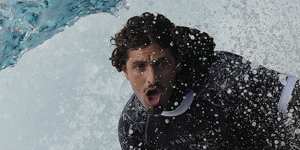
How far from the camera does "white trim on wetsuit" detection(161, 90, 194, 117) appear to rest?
78.6 inches

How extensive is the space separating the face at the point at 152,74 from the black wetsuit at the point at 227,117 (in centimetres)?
10

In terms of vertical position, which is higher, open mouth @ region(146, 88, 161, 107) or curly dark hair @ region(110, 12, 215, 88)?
curly dark hair @ region(110, 12, 215, 88)

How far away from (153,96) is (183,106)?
14cm

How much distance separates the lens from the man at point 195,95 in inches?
75.9


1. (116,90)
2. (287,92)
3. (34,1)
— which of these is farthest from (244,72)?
(34,1)

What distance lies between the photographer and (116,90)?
A: 4141 mm

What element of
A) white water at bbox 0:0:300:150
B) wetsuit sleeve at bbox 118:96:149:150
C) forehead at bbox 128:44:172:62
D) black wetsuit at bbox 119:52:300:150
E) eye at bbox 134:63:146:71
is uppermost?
forehead at bbox 128:44:172:62

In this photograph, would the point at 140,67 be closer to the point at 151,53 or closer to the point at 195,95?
the point at 151,53

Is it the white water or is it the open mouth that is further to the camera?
the white water

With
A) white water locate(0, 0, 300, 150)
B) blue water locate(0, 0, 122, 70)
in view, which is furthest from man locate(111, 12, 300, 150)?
blue water locate(0, 0, 122, 70)

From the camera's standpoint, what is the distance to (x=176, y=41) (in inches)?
78.1

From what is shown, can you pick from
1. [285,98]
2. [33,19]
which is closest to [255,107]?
[285,98]

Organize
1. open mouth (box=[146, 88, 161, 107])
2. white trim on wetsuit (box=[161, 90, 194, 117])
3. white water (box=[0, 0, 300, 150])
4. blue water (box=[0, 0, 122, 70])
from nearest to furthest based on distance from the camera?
open mouth (box=[146, 88, 161, 107]), white trim on wetsuit (box=[161, 90, 194, 117]), white water (box=[0, 0, 300, 150]), blue water (box=[0, 0, 122, 70])

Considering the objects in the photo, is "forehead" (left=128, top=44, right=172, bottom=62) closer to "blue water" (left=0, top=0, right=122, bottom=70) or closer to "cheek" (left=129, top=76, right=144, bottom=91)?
"cheek" (left=129, top=76, right=144, bottom=91)
